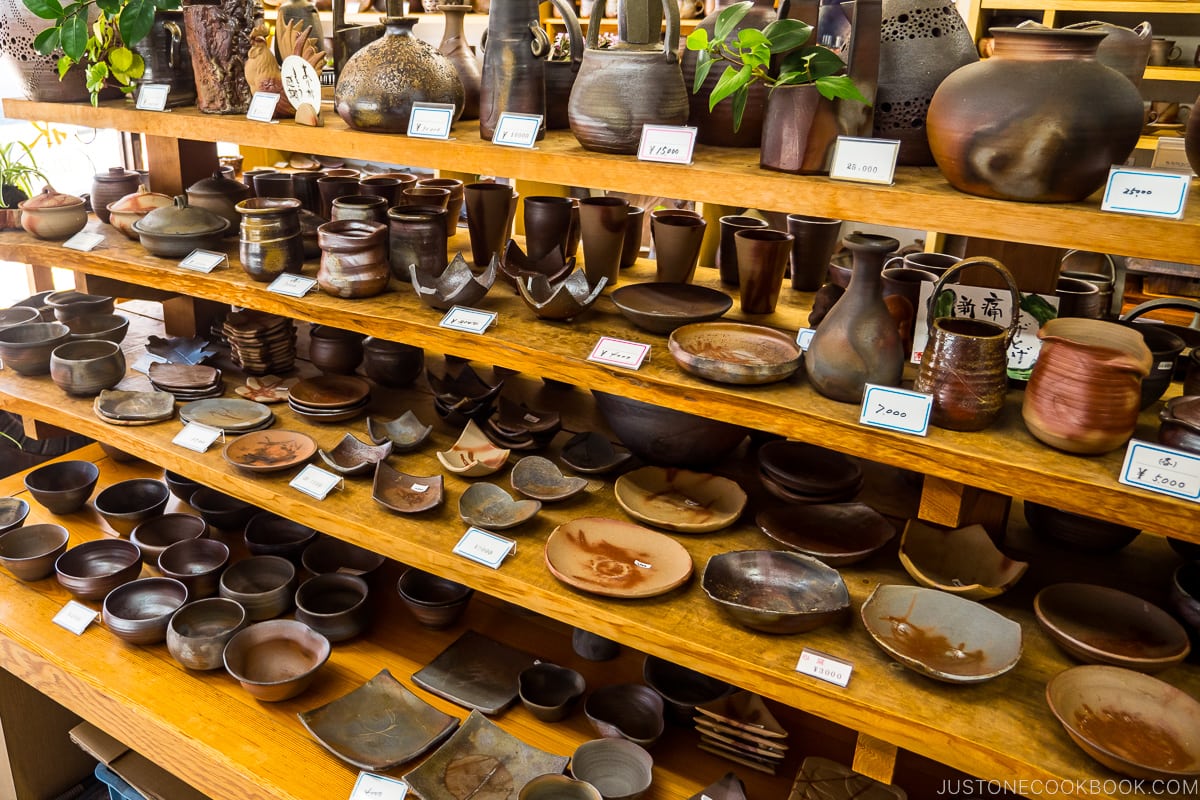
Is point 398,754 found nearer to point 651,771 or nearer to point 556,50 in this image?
point 651,771

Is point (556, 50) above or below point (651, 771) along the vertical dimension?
above

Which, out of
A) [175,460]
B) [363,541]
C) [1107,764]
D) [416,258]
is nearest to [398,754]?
[363,541]

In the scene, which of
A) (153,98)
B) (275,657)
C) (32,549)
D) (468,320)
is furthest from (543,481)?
(32,549)

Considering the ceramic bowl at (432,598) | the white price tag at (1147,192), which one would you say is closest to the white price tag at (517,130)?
the white price tag at (1147,192)

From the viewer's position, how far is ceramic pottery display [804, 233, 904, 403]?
1517 mm

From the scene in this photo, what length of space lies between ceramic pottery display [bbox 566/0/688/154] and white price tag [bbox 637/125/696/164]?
0.16ft

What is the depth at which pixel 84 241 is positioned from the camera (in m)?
2.49

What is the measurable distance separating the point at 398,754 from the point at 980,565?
1252 millimetres

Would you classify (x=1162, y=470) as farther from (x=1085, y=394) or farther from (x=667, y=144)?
(x=667, y=144)

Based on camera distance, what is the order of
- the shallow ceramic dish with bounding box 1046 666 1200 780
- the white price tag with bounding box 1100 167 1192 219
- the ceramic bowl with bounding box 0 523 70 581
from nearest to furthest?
the white price tag with bounding box 1100 167 1192 219 → the shallow ceramic dish with bounding box 1046 666 1200 780 → the ceramic bowl with bounding box 0 523 70 581

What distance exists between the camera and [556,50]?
1.96m

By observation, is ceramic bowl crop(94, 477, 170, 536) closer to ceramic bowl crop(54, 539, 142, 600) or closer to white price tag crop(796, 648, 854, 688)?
ceramic bowl crop(54, 539, 142, 600)

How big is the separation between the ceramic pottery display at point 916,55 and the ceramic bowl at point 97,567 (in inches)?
83.8

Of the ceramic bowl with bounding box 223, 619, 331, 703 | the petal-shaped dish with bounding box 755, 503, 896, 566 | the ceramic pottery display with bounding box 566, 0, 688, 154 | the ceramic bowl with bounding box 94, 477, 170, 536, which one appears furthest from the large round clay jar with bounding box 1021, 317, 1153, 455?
the ceramic bowl with bounding box 94, 477, 170, 536
